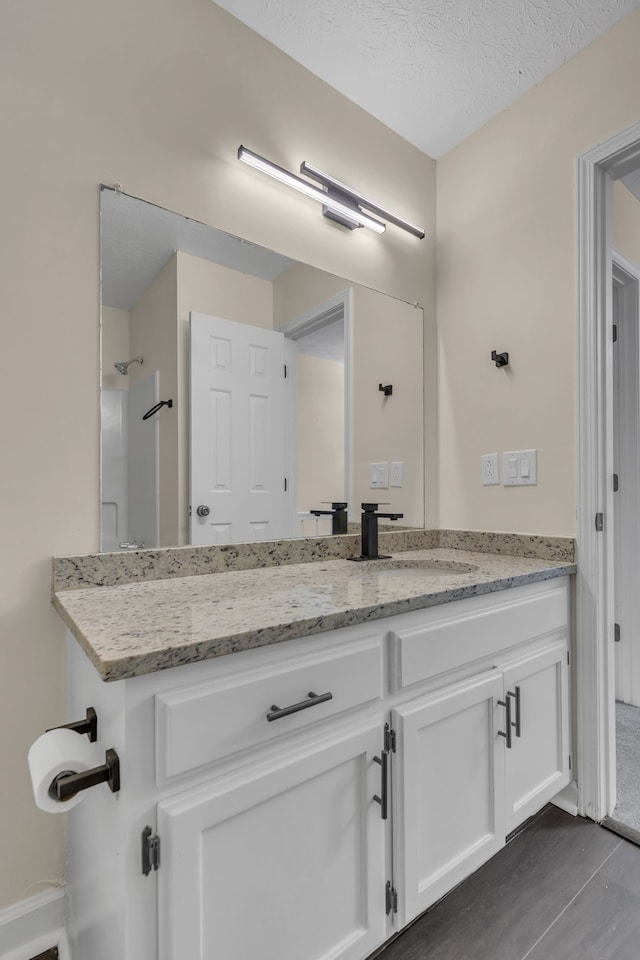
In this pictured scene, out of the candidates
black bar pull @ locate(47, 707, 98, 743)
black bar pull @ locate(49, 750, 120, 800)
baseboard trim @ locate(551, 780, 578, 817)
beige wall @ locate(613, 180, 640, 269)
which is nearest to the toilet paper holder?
black bar pull @ locate(49, 750, 120, 800)

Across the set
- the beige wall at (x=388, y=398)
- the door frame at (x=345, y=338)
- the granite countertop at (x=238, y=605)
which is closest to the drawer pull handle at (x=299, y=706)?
the granite countertop at (x=238, y=605)

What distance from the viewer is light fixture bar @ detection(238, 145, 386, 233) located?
4.95 ft

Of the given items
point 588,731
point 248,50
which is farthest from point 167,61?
point 588,731

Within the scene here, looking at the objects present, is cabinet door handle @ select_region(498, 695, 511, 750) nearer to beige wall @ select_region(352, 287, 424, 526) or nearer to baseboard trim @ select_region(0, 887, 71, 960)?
beige wall @ select_region(352, 287, 424, 526)

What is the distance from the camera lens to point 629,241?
7.30ft

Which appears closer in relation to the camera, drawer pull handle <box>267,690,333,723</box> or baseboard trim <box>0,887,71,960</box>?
drawer pull handle <box>267,690,333,723</box>

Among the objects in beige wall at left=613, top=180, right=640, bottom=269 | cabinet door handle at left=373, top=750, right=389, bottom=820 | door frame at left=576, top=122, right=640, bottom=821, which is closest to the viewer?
cabinet door handle at left=373, top=750, right=389, bottom=820

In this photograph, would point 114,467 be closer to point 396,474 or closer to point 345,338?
point 345,338

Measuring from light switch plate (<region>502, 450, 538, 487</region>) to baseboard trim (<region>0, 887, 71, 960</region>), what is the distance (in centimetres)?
177

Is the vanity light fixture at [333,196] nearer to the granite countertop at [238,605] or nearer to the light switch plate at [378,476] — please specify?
the light switch plate at [378,476]

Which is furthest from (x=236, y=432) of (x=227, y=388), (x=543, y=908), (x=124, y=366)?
(x=543, y=908)

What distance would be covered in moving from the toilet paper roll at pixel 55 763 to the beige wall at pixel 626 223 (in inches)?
99.9

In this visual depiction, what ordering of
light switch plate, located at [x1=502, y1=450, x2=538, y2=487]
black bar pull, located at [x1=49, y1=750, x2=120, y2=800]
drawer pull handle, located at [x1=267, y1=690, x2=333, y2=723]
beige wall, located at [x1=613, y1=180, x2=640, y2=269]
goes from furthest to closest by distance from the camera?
1. beige wall, located at [x1=613, y1=180, x2=640, y2=269]
2. light switch plate, located at [x1=502, y1=450, x2=538, y2=487]
3. drawer pull handle, located at [x1=267, y1=690, x2=333, y2=723]
4. black bar pull, located at [x1=49, y1=750, x2=120, y2=800]

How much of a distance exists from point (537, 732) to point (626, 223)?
83.9 inches
